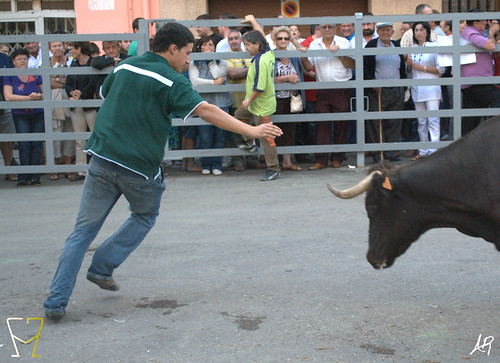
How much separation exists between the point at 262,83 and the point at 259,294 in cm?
483

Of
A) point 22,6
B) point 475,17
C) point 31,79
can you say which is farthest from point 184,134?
point 22,6

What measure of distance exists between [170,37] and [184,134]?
6.07m

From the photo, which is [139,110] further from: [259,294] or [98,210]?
[259,294]

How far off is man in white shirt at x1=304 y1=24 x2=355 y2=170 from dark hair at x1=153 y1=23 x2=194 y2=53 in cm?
579

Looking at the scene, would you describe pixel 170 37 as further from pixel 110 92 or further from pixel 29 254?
pixel 29 254

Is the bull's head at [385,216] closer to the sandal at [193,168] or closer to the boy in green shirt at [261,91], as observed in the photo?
the boy in green shirt at [261,91]

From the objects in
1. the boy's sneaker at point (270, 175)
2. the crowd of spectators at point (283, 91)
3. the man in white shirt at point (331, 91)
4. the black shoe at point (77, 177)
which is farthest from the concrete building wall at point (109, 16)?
the boy's sneaker at point (270, 175)

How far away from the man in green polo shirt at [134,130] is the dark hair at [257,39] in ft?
15.8

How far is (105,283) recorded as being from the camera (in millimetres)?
5453

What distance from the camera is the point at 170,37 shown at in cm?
503

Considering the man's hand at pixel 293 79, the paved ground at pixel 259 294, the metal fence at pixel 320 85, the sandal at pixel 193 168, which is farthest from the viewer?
the sandal at pixel 193 168

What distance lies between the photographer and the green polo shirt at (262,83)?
9.78 meters

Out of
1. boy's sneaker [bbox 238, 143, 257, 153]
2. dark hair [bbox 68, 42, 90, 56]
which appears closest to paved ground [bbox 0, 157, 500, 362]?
boy's sneaker [bbox 238, 143, 257, 153]

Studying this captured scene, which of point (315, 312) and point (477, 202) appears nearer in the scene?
point (477, 202)
